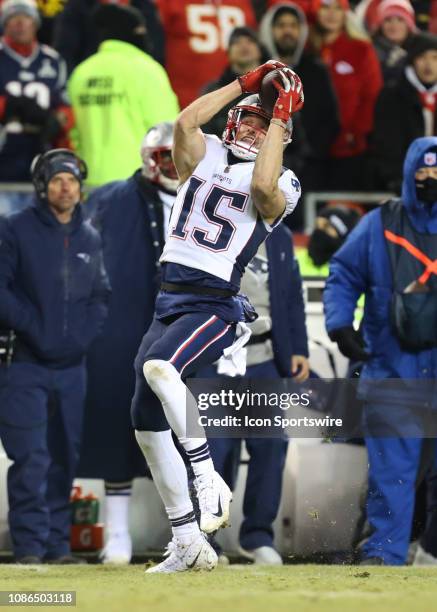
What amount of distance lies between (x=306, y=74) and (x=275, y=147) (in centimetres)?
475

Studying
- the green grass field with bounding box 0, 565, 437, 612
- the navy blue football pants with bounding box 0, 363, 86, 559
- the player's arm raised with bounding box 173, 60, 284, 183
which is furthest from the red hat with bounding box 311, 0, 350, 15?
the green grass field with bounding box 0, 565, 437, 612

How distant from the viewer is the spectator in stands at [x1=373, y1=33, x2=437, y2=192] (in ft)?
39.2

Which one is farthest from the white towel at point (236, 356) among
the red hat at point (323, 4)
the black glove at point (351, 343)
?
the red hat at point (323, 4)

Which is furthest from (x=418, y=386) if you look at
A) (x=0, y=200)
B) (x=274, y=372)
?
(x=0, y=200)

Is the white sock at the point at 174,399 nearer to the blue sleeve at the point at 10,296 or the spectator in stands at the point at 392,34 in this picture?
the blue sleeve at the point at 10,296

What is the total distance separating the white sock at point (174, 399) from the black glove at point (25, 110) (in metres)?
4.28

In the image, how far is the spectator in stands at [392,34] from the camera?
42.4ft

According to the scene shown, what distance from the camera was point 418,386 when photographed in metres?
8.95

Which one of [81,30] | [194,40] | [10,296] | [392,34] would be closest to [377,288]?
[10,296]

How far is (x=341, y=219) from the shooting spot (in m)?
10.5

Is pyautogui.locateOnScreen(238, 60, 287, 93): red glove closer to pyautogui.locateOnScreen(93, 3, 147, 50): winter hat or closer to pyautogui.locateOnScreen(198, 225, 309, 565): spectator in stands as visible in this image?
pyautogui.locateOnScreen(198, 225, 309, 565): spectator in stands

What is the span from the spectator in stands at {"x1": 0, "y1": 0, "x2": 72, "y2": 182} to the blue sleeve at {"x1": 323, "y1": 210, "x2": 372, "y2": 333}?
2857 millimetres

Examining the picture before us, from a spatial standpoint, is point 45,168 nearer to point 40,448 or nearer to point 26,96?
point 40,448

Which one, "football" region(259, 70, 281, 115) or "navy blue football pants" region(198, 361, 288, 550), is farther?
"navy blue football pants" region(198, 361, 288, 550)
